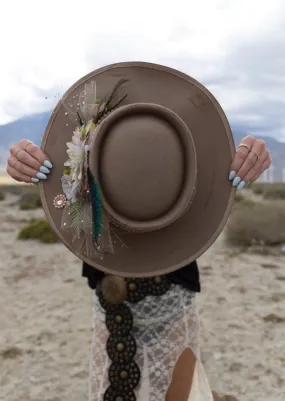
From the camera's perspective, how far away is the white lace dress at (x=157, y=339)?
187 centimetres

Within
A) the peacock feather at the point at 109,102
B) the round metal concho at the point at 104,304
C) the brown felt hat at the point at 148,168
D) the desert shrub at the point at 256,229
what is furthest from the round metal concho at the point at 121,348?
the desert shrub at the point at 256,229

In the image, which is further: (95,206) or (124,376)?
(124,376)

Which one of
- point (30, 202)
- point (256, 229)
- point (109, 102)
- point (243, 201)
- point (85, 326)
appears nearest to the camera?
point (109, 102)

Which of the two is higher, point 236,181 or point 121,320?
point 236,181

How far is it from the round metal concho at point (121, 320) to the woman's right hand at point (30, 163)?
0.56 meters

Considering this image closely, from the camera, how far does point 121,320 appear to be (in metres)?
1.84

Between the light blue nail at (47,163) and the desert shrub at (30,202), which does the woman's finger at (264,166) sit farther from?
the desert shrub at (30,202)

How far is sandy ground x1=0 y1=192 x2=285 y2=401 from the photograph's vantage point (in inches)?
156

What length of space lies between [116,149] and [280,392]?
3.04 m

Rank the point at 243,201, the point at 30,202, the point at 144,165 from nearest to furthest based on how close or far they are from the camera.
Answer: the point at 144,165 < the point at 243,201 < the point at 30,202

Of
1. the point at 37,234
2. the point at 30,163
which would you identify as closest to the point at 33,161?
the point at 30,163

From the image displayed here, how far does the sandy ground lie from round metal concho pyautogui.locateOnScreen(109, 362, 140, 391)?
6.67 ft

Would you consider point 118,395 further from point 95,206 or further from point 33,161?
point 33,161

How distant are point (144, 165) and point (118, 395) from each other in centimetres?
95
